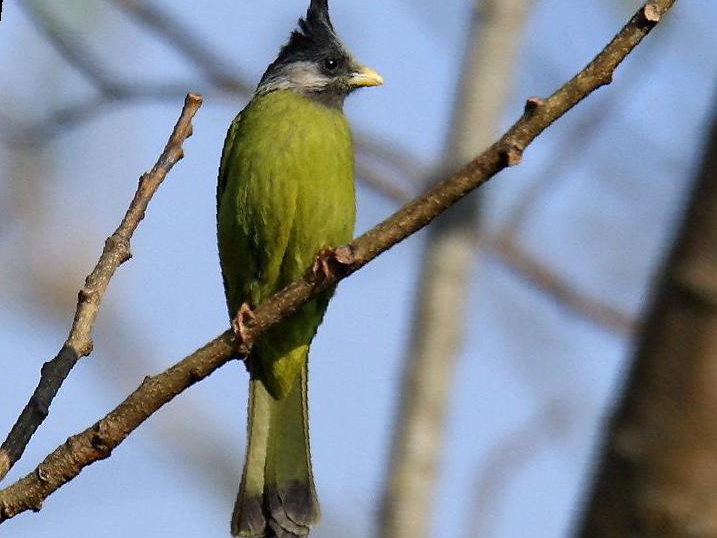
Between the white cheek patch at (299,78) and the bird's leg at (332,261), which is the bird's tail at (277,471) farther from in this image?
the white cheek patch at (299,78)

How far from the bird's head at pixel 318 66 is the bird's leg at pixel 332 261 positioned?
2.31 metres

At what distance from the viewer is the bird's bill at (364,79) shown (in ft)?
17.4

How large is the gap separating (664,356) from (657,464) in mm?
153

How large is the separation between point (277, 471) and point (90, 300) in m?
1.39

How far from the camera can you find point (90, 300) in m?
2.98

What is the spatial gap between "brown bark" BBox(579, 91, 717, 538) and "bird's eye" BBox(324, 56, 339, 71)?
367cm

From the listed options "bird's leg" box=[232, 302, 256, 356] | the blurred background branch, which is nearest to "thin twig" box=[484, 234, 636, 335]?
the blurred background branch

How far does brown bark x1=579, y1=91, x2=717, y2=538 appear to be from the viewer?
1666 millimetres

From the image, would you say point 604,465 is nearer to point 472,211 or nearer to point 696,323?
point 696,323

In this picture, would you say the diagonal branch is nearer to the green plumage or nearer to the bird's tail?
the bird's tail

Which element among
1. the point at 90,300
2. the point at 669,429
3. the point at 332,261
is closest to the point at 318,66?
the point at 90,300

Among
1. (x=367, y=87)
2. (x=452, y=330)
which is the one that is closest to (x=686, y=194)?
(x=452, y=330)

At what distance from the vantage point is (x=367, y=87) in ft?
17.6

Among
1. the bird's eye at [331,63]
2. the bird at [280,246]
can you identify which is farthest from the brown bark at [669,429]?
the bird's eye at [331,63]
